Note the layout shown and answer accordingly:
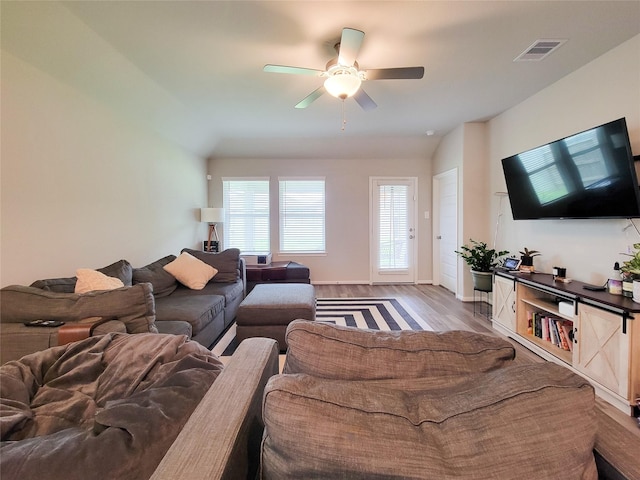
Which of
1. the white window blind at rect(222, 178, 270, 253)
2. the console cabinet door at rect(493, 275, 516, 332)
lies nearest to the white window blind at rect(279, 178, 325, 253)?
the white window blind at rect(222, 178, 270, 253)

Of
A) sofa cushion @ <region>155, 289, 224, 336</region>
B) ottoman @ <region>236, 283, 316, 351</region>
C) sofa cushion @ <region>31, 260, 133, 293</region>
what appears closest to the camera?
sofa cushion @ <region>31, 260, 133, 293</region>

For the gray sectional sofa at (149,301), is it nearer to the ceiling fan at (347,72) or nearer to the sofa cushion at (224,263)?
the sofa cushion at (224,263)

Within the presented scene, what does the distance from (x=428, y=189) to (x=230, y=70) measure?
13.2 ft

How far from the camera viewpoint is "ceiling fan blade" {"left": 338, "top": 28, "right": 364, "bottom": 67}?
184cm

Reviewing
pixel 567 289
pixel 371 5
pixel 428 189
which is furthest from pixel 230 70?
pixel 428 189

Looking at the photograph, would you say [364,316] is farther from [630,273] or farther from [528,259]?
[630,273]

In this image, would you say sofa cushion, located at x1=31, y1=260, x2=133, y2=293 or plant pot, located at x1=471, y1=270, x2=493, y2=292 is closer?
sofa cushion, located at x1=31, y1=260, x2=133, y2=293

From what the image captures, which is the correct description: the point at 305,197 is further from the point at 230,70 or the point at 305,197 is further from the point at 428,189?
the point at 230,70

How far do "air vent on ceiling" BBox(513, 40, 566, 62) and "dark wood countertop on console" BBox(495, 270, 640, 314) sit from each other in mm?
2007

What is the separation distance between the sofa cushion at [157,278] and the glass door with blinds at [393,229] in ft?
11.6

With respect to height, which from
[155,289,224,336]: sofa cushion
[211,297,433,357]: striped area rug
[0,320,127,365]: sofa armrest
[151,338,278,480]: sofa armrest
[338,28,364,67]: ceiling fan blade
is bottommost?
[211,297,433,357]: striped area rug

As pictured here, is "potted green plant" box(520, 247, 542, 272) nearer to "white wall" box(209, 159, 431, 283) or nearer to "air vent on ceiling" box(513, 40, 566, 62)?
"air vent on ceiling" box(513, 40, 566, 62)

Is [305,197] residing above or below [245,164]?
below

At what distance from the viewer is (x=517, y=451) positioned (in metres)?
0.50
